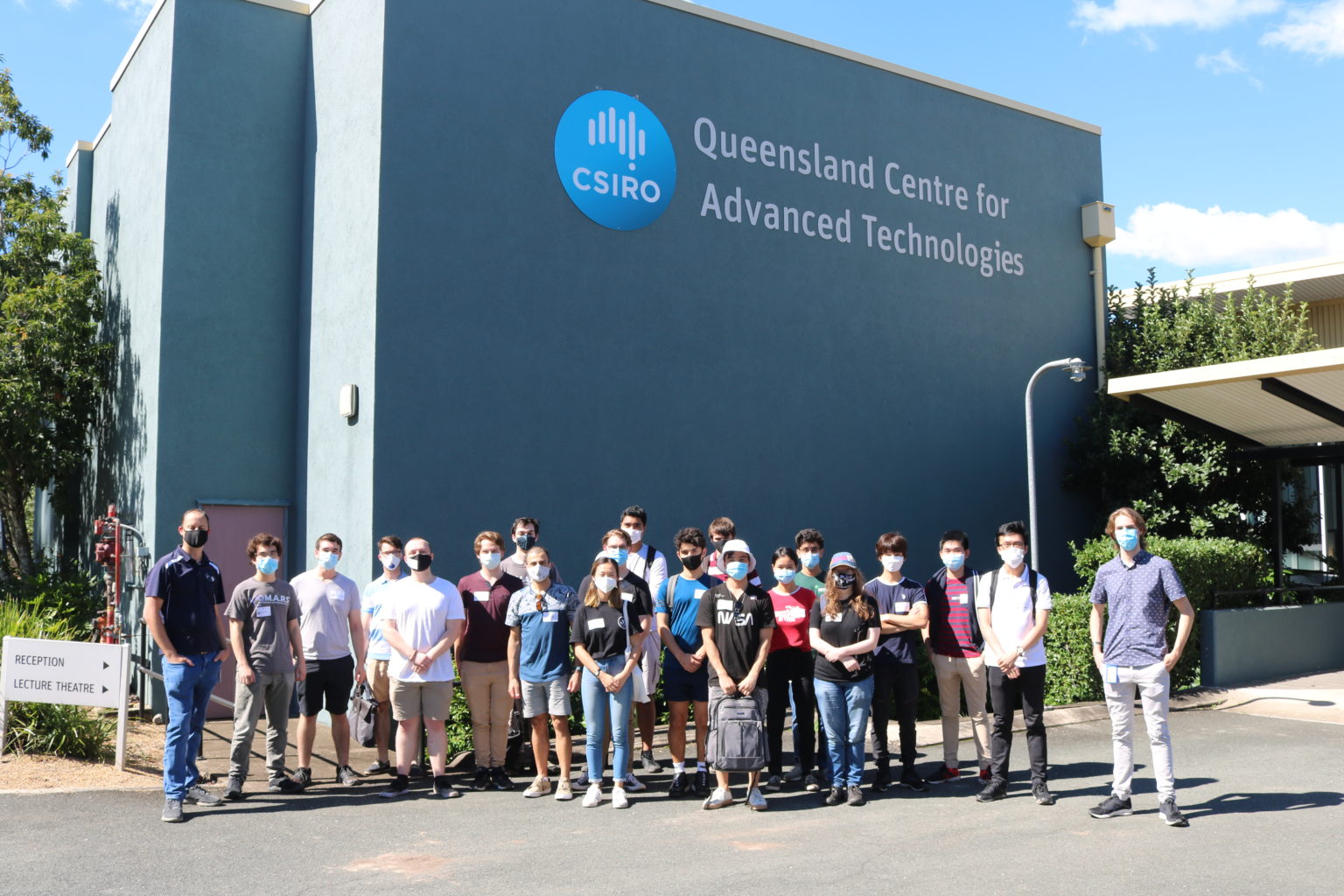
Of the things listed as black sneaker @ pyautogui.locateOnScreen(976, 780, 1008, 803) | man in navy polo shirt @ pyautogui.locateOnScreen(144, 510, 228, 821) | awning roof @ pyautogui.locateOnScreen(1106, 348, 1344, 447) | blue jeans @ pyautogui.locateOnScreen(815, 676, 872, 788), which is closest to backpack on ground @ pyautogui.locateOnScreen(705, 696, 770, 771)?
blue jeans @ pyautogui.locateOnScreen(815, 676, 872, 788)

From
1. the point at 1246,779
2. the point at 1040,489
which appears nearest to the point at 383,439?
the point at 1246,779

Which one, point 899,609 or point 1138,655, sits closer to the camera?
point 1138,655

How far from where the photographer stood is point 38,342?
45.1 feet

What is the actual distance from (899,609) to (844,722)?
3.17 feet

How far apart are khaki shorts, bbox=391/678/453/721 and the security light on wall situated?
12.9 ft

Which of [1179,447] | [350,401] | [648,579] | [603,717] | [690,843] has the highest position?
[350,401]

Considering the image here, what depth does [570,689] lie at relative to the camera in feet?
26.9

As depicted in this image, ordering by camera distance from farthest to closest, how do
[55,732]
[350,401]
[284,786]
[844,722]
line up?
[350,401], [55,732], [284,786], [844,722]

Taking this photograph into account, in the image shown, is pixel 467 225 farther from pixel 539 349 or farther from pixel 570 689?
pixel 570 689

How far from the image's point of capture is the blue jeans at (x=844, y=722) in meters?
7.96

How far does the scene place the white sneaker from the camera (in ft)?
25.7

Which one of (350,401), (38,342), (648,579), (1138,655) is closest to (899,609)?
(1138,655)

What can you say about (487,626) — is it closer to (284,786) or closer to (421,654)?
(421,654)

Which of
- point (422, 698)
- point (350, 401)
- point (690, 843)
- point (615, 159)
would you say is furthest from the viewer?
point (615, 159)
